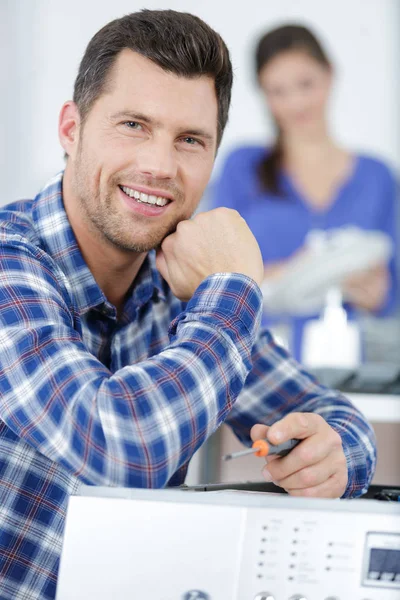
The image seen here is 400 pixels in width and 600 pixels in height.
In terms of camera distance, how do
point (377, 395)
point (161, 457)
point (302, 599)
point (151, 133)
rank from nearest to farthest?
point (302, 599)
point (161, 457)
point (151, 133)
point (377, 395)

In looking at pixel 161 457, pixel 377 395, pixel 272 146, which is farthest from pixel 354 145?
A: pixel 161 457

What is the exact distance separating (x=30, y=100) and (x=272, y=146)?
1.10m

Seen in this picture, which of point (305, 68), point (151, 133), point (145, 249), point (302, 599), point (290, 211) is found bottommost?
point (302, 599)

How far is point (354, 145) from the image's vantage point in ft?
10.5

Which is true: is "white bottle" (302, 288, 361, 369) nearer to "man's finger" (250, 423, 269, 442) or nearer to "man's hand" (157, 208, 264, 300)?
"man's hand" (157, 208, 264, 300)

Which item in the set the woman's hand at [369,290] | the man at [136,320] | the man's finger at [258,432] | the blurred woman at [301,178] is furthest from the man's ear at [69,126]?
the woman's hand at [369,290]

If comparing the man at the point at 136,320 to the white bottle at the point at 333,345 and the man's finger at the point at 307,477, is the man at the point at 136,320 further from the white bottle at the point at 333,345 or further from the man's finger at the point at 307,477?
the white bottle at the point at 333,345

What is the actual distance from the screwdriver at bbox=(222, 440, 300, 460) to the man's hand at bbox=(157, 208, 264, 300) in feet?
0.64

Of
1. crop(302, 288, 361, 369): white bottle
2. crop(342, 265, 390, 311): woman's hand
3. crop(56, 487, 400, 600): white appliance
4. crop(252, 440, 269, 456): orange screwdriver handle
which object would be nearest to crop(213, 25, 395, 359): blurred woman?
crop(342, 265, 390, 311): woman's hand

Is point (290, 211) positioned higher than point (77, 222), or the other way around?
point (290, 211)

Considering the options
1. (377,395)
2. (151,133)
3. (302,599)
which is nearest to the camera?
(302,599)

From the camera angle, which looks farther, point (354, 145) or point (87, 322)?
point (354, 145)

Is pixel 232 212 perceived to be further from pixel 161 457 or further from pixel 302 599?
pixel 302 599

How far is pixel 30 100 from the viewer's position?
3.38m
